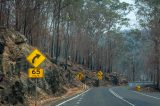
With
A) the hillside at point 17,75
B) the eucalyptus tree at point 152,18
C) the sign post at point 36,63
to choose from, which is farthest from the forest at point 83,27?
the sign post at point 36,63

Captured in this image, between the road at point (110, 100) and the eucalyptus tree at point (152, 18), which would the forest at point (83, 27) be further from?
the road at point (110, 100)

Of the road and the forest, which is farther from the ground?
the forest

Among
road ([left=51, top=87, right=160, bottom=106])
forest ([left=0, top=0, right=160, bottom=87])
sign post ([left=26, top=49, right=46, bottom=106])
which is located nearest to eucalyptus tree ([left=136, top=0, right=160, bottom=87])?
forest ([left=0, top=0, right=160, bottom=87])

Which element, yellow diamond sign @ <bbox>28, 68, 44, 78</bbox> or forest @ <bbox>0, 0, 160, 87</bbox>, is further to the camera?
forest @ <bbox>0, 0, 160, 87</bbox>

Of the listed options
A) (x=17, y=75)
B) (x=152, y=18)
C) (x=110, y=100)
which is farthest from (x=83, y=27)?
(x=17, y=75)

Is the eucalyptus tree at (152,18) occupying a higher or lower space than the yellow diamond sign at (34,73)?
higher

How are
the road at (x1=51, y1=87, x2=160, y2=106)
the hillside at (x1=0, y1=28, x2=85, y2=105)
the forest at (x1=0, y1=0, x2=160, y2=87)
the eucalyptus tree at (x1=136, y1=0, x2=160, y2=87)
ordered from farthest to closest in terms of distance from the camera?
the eucalyptus tree at (x1=136, y1=0, x2=160, y2=87) < the forest at (x1=0, y1=0, x2=160, y2=87) < the road at (x1=51, y1=87, x2=160, y2=106) < the hillside at (x1=0, y1=28, x2=85, y2=105)

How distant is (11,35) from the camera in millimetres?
31547

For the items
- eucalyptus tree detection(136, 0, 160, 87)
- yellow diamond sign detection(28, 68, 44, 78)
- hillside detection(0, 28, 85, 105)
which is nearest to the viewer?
yellow diamond sign detection(28, 68, 44, 78)

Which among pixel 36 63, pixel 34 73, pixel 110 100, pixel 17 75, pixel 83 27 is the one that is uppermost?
pixel 83 27

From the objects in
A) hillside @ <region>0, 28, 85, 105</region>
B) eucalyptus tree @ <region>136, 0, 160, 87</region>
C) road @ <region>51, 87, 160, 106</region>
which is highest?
eucalyptus tree @ <region>136, 0, 160, 87</region>

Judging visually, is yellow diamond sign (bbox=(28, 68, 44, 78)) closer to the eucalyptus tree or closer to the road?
the road

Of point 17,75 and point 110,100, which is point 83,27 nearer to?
point 110,100

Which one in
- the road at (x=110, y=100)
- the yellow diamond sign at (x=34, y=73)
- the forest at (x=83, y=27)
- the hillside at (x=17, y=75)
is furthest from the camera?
the forest at (x=83, y=27)
